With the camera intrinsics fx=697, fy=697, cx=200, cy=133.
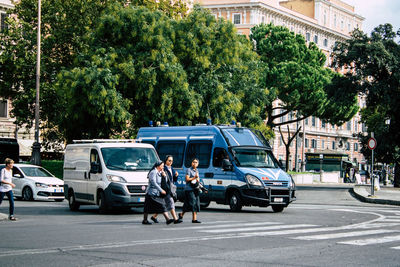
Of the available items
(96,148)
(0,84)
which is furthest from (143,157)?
(0,84)

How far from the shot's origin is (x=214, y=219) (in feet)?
62.3

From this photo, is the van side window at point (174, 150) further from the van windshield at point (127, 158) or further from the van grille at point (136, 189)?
the van grille at point (136, 189)

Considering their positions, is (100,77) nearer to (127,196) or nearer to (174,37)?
(174,37)

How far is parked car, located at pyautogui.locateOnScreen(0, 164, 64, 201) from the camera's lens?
95.5 feet

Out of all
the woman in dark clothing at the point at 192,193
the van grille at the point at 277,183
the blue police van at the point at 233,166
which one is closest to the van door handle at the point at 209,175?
the blue police van at the point at 233,166

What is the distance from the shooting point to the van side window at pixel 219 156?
2293cm

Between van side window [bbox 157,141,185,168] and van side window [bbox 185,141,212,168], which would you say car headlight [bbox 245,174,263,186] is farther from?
van side window [bbox 157,141,185,168]

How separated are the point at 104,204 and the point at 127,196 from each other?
894mm

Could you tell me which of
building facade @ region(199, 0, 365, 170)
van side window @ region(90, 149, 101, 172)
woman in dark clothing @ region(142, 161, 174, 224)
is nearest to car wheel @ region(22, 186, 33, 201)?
van side window @ region(90, 149, 101, 172)

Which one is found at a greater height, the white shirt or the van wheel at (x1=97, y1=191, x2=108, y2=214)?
the white shirt

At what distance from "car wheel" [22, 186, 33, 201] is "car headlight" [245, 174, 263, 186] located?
36.9ft

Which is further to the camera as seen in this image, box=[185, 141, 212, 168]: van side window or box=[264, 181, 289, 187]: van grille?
box=[185, 141, 212, 168]: van side window

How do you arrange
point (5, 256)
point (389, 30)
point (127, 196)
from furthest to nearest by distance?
point (389, 30)
point (127, 196)
point (5, 256)

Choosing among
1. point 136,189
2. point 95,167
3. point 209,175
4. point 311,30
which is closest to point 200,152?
point 209,175
